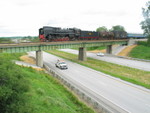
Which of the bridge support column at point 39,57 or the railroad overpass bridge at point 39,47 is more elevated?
the railroad overpass bridge at point 39,47

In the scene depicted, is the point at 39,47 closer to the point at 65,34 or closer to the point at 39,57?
the point at 39,57

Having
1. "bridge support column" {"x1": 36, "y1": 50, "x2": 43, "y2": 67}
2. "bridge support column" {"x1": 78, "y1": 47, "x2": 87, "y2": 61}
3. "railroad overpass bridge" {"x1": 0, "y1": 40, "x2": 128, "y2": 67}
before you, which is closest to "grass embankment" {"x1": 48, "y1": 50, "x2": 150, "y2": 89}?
"bridge support column" {"x1": 78, "y1": 47, "x2": 87, "y2": 61}

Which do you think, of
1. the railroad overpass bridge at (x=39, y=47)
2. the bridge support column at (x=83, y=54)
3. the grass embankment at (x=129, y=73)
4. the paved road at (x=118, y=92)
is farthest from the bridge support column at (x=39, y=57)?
the bridge support column at (x=83, y=54)

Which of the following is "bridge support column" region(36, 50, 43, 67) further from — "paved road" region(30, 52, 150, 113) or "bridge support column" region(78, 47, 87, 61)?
"bridge support column" region(78, 47, 87, 61)

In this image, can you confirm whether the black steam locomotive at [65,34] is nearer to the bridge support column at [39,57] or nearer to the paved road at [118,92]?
the bridge support column at [39,57]

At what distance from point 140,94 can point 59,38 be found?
29.8m

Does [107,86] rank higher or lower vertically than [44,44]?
lower

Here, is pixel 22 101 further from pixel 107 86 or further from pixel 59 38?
pixel 59 38

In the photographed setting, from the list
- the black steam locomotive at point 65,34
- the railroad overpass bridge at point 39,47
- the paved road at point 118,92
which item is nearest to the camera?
the paved road at point 118,92

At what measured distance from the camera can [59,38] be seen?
4456 centimetres

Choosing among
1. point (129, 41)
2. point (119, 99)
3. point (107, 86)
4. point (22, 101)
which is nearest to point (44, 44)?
point (107, 86)

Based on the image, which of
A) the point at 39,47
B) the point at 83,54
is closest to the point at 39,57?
the point at 39,47

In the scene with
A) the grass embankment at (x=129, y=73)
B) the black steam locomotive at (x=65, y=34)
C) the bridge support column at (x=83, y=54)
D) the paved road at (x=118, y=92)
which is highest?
the black steam locomotive at (x=65, y=34)

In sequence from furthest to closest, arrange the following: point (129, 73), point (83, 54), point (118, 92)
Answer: point (83, 54) → point (129, 73) → point (118, 92)
